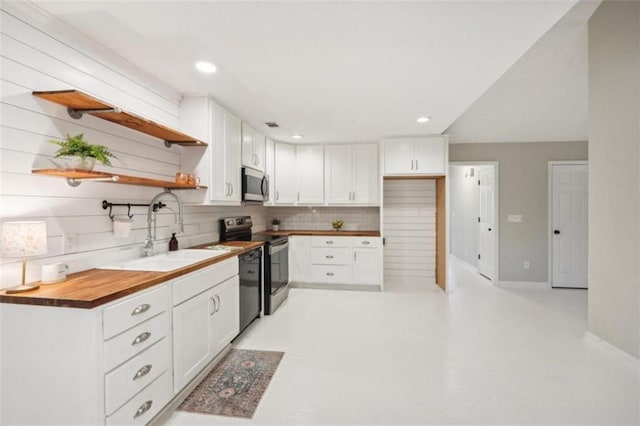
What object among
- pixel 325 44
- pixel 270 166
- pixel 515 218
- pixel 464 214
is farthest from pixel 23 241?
pixel 464 214

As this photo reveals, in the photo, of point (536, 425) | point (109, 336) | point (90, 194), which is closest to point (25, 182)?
point (90, 194)

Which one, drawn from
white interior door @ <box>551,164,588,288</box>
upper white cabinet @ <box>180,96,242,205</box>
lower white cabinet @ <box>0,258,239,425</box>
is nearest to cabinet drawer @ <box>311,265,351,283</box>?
upper white cabinet @ <box>180,96,242,205</box>

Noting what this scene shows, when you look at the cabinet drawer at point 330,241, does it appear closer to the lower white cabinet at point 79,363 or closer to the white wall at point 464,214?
the white wall at point 464,214

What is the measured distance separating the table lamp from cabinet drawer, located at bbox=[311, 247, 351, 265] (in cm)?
352

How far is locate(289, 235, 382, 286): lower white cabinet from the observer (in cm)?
459

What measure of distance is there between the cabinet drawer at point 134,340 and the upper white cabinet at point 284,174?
3.20m

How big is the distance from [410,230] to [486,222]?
150 centimetres

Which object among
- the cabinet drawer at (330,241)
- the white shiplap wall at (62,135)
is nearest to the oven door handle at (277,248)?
the cabinet drawer at (330,241)

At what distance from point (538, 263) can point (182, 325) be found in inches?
214

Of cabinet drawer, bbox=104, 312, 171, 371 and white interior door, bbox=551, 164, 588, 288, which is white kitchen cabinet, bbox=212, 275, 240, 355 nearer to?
cabinet drawer, bbox=104, 312, 171, 371

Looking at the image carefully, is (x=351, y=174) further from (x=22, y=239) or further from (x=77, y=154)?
(x=22, y=239)

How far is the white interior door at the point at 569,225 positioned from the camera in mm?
4723

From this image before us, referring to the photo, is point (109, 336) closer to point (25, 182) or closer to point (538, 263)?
point (25, 182)

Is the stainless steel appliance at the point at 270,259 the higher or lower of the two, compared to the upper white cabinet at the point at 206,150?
lower
